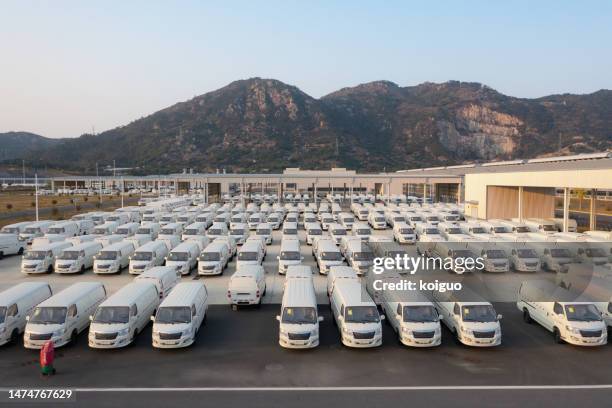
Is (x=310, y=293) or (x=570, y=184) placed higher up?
(x=570, y=184)

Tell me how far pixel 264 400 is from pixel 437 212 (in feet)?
117

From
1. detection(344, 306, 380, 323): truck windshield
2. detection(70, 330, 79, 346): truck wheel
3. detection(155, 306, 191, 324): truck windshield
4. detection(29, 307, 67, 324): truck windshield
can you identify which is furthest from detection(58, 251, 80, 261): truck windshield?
detection(344, 306, 380, 323): truck windshield

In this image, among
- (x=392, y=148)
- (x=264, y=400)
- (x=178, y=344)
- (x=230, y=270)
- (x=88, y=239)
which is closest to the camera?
(x=264, y=400)

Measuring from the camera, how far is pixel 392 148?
6826 inches

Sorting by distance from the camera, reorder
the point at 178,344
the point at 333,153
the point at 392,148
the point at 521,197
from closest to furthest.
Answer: the point at 178,344 → the point at 521,197 → the point at 333,153 → the point at 392,148

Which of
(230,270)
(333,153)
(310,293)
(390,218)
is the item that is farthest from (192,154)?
(310,293)

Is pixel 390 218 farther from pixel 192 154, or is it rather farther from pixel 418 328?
pixel 192 154

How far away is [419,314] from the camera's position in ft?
47.9

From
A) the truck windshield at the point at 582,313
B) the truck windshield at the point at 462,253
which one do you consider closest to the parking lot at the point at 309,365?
the truck windshield at the point at 582,313

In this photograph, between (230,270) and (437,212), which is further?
(437,212)

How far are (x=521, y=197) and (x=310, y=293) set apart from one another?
30787 mm

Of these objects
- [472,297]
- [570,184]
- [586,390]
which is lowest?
[586,390]

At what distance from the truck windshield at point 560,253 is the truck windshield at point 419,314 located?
45.1ft

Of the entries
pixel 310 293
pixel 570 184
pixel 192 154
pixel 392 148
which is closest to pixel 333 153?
pixel 392 148
